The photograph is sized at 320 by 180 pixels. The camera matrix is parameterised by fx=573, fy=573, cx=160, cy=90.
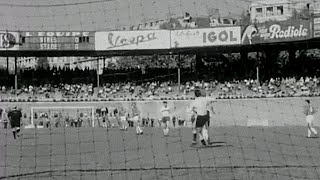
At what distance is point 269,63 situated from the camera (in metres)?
45.2

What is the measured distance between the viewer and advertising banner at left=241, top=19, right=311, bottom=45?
39.7 m

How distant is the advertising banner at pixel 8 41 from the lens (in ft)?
142

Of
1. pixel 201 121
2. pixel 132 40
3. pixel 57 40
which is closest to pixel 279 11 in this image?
pixel 132 40

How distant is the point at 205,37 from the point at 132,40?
5587 millimetres

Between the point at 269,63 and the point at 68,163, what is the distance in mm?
32790

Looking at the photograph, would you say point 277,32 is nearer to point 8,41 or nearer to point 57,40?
point 57,40

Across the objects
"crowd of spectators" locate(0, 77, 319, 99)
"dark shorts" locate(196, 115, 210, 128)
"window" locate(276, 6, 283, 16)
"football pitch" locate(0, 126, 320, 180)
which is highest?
"window" locate(276, 6, 283, 16)

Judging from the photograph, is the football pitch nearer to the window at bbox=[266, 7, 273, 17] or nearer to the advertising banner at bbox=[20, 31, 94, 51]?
the advertising banner at bbox=[20, 31, 94, 51]

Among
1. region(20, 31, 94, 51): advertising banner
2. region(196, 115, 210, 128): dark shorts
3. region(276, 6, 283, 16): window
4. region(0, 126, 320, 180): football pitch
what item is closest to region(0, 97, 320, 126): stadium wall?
region(20, 31, 94, 51): advertising banner

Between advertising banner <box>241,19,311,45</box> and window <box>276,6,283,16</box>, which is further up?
window <box>276,6,283,16</box>

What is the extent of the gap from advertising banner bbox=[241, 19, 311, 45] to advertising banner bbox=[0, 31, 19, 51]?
17062 millimetres

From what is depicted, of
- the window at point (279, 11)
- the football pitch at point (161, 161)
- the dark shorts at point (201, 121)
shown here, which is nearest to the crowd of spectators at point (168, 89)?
the football pitch at point (161, 161)

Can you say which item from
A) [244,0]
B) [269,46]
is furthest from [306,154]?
[269,46]

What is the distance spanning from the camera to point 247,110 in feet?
124
